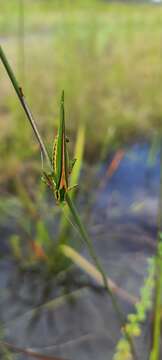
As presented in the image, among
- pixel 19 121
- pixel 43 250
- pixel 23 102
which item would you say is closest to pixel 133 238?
pixel 43 250

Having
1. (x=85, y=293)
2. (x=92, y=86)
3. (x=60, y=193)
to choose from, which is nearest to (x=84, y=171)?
(x=92, y=86)

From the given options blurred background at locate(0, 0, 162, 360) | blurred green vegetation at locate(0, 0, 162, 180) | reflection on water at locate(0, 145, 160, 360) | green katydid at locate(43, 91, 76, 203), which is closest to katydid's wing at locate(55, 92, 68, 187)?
green katydid at locate(43, 91, 76, 203)

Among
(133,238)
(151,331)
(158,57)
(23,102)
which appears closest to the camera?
(23,102)

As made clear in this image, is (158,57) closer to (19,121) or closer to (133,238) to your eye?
(19,121)

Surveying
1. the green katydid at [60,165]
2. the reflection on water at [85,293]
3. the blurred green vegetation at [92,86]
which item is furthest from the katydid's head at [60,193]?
the blurred green vegetation at [92,86]

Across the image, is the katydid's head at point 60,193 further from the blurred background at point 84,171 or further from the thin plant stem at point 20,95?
the blurred background at point 84,171

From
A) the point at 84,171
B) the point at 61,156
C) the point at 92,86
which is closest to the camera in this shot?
the point at 61,156

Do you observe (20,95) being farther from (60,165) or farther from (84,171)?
(84,171)

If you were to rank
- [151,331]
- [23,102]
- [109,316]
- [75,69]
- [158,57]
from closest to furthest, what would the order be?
[23,102] → [151,331] → [109,316] → [75,69] → [158,57]

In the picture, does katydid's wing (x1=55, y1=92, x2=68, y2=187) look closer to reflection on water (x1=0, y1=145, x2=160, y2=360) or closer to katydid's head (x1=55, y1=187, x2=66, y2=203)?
katydid's head (x1=55, y1=187, x2=66, y2=203)
